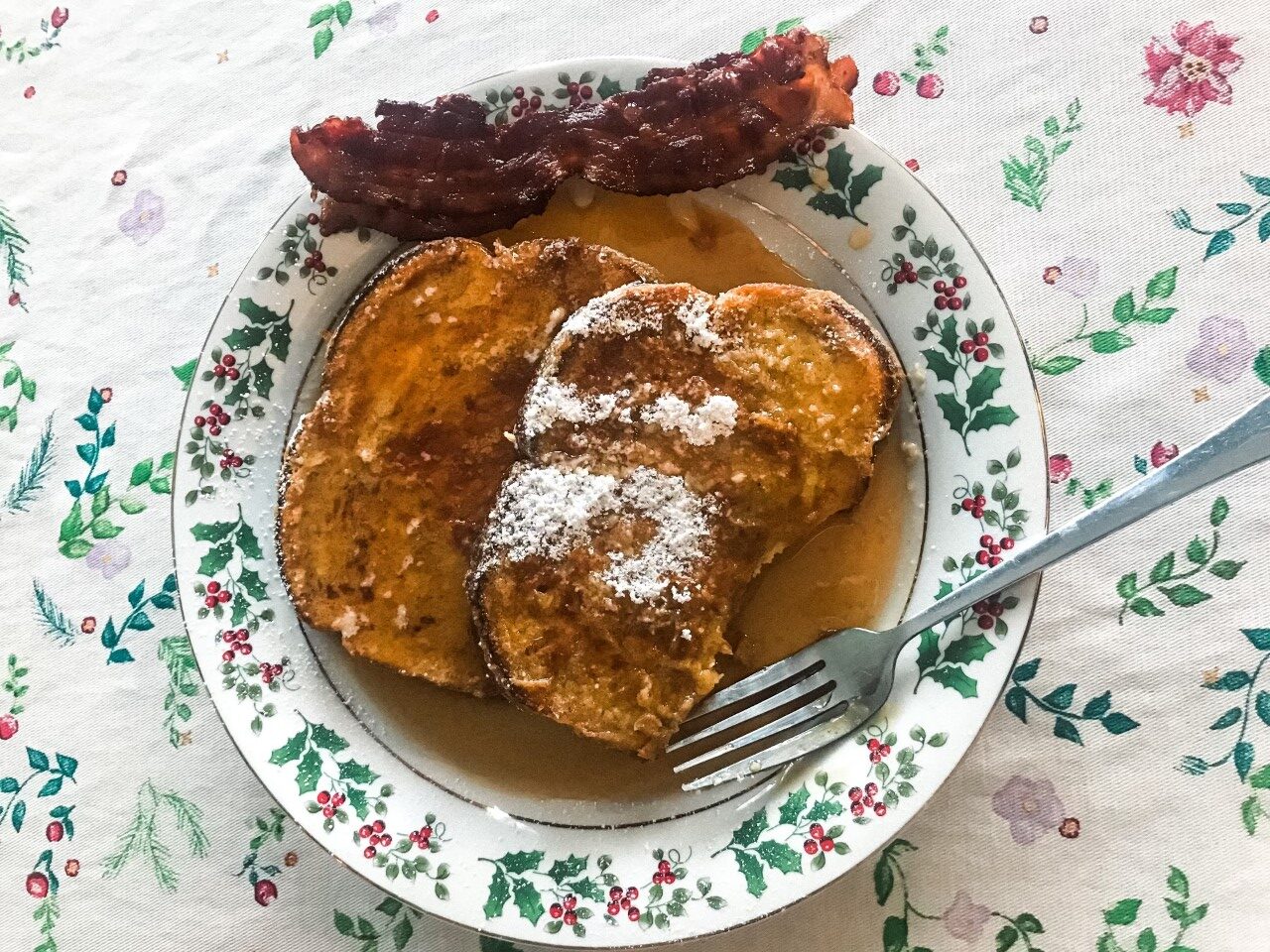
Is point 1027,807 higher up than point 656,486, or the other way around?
point 656,486

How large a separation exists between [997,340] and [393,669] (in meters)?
1.27

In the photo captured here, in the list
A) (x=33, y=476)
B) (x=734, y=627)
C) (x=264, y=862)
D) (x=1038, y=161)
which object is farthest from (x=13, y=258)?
(x=1038, y=161)

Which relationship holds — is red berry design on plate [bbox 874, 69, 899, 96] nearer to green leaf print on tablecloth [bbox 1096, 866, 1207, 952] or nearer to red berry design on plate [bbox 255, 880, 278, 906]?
green leaf print on tablecloth [bbox 1096, 866, 1207, 952]

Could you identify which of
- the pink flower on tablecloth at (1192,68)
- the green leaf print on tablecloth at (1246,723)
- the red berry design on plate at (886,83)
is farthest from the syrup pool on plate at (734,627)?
the pink flower on tablecloth at (1192,68)

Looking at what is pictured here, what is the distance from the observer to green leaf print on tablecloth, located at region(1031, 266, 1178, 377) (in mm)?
1862

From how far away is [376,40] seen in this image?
6.79ft

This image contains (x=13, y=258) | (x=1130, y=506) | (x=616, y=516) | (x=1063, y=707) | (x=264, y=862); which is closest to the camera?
(x=1130, y=506)

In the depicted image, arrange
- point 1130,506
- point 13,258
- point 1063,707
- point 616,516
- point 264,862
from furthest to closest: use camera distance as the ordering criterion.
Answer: point 13,258, point 264,862, point 1063,707, point 616,516, point 1130,506

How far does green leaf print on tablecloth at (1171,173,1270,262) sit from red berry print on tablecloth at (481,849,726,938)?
1547 mm

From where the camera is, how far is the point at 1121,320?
1867 millimetres

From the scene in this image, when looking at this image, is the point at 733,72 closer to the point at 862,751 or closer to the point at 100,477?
the point at 862,751

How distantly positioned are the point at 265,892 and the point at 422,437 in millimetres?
959

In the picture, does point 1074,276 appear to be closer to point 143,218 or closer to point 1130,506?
point 1130,506

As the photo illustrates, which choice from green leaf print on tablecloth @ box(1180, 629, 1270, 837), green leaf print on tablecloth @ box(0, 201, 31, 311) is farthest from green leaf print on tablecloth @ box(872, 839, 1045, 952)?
green leaf print on tablecloth @ box(0, 201, 31, 311)
